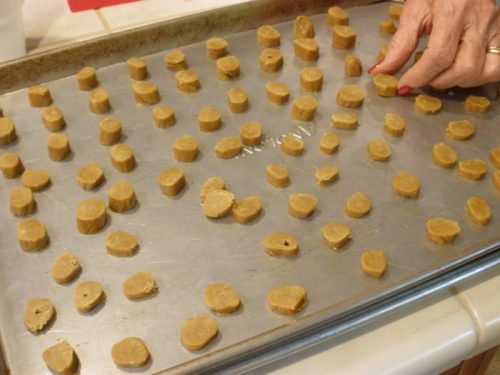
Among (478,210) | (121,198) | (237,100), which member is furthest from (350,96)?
(121,198)

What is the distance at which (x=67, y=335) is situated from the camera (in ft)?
2.27

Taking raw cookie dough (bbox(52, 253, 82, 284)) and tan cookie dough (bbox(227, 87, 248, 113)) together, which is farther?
tan cookie dough (bbox(227, 87, 248, 113))

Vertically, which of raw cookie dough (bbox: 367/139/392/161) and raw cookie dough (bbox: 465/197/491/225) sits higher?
raw cookie dough (bbox: 367/139/392/161)

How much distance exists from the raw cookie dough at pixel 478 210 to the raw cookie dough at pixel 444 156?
83mm

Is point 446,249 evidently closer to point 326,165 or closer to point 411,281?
point 411,281

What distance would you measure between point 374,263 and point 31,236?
46 centimetres

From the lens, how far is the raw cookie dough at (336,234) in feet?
2.59

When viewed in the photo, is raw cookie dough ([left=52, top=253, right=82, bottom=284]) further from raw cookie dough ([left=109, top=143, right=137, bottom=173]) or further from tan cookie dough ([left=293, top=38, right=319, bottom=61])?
tan cookie dough ([left=293, top=38, right=319, bottom=61])

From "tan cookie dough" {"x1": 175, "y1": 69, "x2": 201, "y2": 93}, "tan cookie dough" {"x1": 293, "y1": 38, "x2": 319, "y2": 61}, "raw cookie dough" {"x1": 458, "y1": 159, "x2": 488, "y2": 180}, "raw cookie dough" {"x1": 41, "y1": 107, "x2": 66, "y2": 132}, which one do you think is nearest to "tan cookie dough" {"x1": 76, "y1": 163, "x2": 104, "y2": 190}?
"raw cookie dough" {"x1": 41, "y1": 107, "x2": 66, "y2": 132}

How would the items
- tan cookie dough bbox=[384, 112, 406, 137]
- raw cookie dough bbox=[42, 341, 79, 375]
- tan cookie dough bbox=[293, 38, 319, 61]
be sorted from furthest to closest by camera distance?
tan cookie dough bbox=[293, 38, 319, 61] < tan cookie dough bbox=[384, 112, 406, 137] < raw cookie dough bbox=[42, 341, 79, 375]

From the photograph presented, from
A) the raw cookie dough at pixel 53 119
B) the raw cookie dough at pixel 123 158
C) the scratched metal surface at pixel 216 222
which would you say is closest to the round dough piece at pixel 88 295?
the scratched metal surface at pixel 216 222

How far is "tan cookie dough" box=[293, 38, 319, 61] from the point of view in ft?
3.60

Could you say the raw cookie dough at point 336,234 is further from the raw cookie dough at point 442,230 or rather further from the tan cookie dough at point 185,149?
the tan cookie dough at point 185,149

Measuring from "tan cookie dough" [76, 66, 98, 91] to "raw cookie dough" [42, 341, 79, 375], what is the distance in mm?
511
